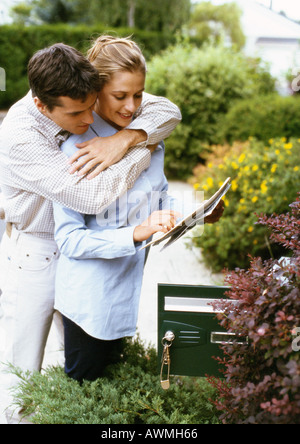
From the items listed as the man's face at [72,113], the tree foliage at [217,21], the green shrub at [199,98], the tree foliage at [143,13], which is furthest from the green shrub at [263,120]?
the tree foliage at [217,21]

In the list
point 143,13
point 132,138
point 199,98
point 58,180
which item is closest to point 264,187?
point 132,138

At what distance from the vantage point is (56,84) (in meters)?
1.73

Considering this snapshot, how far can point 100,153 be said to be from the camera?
1851 millimetres

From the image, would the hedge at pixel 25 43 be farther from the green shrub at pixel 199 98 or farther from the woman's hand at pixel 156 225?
the woman's hand at pixel 156 225

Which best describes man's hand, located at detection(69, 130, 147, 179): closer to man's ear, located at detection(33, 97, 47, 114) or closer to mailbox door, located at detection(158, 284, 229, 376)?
man's ear, located at detection(33, 97, 47, 114)

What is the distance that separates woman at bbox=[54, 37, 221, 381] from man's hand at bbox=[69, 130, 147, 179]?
72 millimetres

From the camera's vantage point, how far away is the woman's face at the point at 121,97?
1893 millimetres

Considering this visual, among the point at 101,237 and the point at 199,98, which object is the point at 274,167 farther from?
the point at 199,98

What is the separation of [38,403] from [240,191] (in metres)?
3.14

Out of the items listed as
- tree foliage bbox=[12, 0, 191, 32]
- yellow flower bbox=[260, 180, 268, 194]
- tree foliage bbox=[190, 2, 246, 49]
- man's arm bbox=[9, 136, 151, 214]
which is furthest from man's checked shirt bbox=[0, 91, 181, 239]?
tree foliage bbox=[190, 2, 246, 49]

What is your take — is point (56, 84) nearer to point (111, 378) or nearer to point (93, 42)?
point (93, 42)

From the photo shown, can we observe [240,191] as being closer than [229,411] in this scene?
No

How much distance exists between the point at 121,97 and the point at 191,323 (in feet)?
3.11

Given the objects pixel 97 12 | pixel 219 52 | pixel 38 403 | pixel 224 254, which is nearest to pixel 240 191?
pixel 224 254
